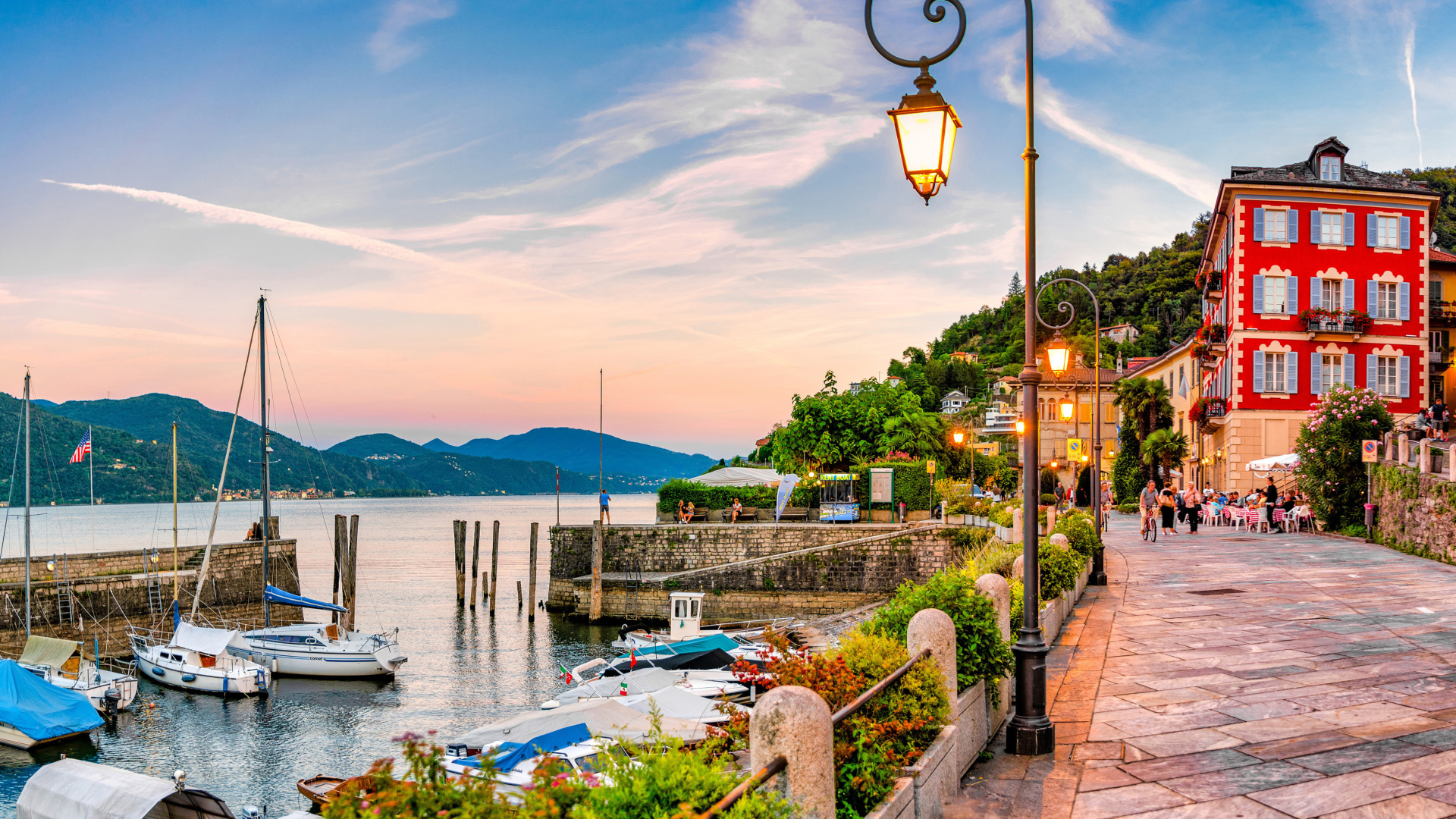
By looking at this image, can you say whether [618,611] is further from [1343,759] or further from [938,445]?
[1343,759]

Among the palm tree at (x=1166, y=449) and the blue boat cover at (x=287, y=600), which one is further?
the palm tree at (x=1166, y=449)

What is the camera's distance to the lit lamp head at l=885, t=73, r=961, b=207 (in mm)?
7324

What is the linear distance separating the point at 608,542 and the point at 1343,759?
1541 inches

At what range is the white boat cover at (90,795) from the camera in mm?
13688

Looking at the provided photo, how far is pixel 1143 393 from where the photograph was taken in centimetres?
6391

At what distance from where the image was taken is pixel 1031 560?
8.84 meters

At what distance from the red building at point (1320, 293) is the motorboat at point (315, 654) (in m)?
36.6

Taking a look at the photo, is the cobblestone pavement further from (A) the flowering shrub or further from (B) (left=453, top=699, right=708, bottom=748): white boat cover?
(A) the flowering shrub

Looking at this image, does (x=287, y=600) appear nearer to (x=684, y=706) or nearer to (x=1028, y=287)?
(x=684, y=706)

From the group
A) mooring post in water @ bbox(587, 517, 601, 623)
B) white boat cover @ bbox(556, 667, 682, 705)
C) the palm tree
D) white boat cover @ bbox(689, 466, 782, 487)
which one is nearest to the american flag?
mooring post in water @ bbox(587, 517, 601, 623)

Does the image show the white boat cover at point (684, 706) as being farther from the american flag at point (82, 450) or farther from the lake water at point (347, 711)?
→ the american flag at point (82, 450)

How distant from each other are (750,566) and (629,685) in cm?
1983

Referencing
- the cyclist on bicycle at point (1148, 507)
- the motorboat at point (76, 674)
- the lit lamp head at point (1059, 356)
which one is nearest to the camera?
the lit lamp head at point (1059, 356)

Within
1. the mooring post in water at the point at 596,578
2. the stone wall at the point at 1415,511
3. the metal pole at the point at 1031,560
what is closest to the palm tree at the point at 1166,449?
the stone wall at the point at 1415,511
